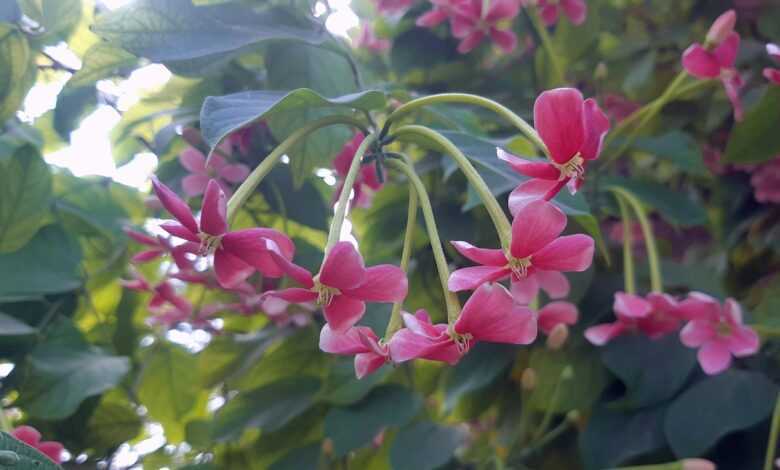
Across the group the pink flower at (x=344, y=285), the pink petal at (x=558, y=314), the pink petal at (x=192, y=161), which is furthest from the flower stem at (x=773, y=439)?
the pink petal at (x=192, y=161)

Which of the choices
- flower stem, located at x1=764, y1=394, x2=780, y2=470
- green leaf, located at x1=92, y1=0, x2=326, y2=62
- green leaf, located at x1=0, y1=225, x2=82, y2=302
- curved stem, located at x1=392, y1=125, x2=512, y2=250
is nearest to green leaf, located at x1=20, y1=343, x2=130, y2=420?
green leaf, located at x1=0, y1=225, x2=82, y2=302

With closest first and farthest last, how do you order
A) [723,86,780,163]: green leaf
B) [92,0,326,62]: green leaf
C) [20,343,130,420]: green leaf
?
1. [92,0,326,62]: green leaf
2. [20,343,130,420]: green leaf
3. [723,86,780,163]: green leaf

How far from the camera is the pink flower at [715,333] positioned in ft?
2.13

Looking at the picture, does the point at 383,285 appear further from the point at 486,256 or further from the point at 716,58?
the point at 716,58

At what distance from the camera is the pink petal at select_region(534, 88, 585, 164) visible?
1.22 ft

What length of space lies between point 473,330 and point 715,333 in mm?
351

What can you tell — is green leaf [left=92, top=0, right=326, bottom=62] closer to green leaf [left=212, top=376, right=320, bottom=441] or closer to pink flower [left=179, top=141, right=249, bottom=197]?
pink flower [left=179, top=141, right=249, bottom=197]

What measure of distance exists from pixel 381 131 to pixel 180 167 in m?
0.33

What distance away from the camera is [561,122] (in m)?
0.38

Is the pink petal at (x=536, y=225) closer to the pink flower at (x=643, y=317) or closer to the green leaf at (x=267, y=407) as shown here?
the pink flower at (x=643, y=317)

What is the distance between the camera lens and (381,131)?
50 cm

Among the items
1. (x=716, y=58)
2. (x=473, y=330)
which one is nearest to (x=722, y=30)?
(x=716, y=58)

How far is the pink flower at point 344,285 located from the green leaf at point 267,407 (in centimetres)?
36

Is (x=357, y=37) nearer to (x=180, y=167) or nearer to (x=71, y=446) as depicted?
(x=180, y=167)
